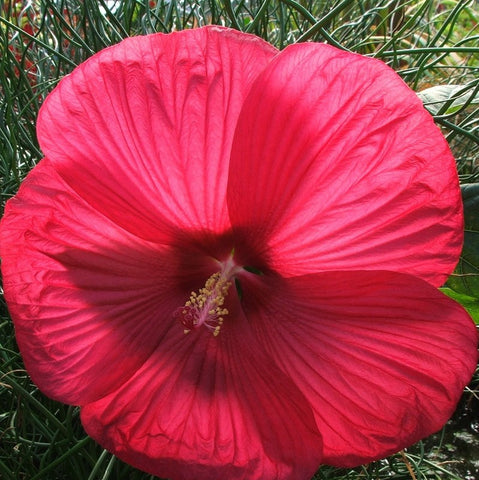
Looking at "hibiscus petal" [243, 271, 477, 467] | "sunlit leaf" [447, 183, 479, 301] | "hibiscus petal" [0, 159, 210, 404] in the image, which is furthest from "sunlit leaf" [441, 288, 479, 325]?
"hibiscus petal" [0, 159, 210, 404]

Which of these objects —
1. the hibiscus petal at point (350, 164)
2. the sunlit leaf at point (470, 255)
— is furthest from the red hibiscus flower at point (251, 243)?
the sunlit leaf at point (470, 255)

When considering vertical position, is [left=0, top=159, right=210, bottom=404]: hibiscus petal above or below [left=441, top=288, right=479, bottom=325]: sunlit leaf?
above

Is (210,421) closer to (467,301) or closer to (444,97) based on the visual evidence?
(467,301)

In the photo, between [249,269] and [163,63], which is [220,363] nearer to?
[249,269]

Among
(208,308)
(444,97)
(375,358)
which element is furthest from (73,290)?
(444,97)

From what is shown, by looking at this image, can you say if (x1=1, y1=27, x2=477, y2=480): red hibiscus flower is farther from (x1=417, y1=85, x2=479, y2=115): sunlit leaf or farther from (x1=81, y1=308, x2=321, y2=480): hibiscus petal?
(x1=417, y1=85, x2=479, y2=115): sunlit leaf

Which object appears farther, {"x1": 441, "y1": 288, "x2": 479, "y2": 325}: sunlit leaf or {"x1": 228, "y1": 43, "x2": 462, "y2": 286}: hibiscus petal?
{"x1": 441, "y1": 288, "x2": 479, "y2": 325}: sunlit leaf

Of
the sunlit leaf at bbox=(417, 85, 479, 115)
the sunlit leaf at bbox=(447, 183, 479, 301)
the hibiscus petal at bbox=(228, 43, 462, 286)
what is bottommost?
the sunlit leaf at bbox=(447, 183, 479, 301)
